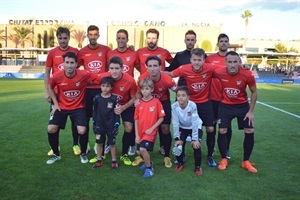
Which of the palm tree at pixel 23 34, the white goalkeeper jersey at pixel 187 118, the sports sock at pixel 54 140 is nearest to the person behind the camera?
the white goalkeeper jersey at pixel 187 118

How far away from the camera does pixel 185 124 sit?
16.7ft

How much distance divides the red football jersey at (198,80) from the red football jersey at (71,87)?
61.2 inches

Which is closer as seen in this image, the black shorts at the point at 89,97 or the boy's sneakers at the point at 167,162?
the boy's sneakers at the point at 167,162

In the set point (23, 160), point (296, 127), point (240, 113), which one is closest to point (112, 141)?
point (23, 160)

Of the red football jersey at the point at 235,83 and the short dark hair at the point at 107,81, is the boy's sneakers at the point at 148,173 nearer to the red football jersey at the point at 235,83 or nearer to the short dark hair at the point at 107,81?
the short dark hair at the point at 107,81

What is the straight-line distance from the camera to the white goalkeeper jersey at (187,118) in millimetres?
4969

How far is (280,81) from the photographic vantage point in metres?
32.9

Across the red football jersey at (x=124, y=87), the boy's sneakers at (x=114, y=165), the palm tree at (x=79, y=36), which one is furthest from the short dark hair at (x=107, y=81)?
the palm tree at (x=79, y=36)

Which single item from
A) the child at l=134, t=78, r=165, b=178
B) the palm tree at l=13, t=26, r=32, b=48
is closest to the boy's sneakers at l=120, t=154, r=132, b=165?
the child at l=134, t=78, r=165, b=178

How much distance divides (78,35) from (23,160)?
62636 mm

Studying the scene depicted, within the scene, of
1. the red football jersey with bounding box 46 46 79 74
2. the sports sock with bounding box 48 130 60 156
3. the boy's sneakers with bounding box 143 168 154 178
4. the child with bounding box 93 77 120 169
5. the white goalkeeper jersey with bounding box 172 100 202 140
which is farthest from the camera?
the red football jersey with bounding box 46 46 79 74

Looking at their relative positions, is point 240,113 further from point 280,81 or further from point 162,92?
point 280,81

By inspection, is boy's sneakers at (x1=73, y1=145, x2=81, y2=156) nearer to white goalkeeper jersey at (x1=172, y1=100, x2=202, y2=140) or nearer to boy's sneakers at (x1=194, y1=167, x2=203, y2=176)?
white goalkeeper jersey at (x1=172, y1=100, x2=202, y2=140)

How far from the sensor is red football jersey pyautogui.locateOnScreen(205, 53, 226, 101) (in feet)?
→ 19.1
